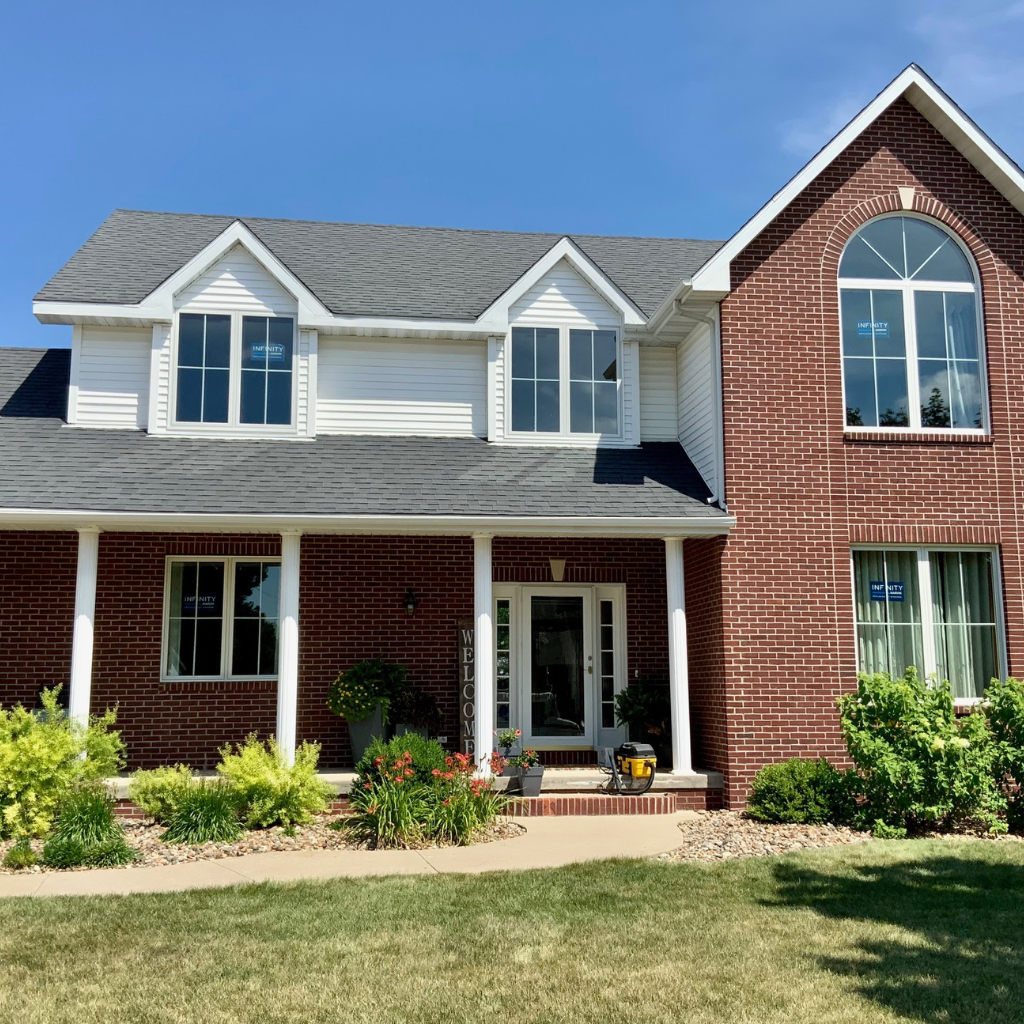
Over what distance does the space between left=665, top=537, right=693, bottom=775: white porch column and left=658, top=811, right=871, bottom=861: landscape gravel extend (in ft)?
3.02

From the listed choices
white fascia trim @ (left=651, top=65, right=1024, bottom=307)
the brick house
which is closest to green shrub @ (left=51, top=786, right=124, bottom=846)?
the brick house

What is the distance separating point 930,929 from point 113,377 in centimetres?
1162

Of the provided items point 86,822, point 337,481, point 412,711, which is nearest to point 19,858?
point 86,822

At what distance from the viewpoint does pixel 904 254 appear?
512 inches

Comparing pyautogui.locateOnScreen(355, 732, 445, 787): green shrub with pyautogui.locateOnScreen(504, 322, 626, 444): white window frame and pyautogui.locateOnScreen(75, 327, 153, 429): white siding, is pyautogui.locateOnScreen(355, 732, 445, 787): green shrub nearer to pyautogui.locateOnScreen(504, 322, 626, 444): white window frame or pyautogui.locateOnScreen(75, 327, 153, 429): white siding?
pyautogui.locateOnScreen(504, 322, 626, 444): white window frame

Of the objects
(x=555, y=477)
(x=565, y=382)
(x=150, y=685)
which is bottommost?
(x=150, y=685)

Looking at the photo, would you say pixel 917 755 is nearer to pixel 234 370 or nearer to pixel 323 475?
pixel 323 475

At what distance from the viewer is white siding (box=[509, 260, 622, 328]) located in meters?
14.4

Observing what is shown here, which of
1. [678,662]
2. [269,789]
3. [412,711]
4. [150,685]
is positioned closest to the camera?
[269,789]

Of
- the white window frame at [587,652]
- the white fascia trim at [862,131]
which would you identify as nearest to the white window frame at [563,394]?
the white fascia trim at [862,131]

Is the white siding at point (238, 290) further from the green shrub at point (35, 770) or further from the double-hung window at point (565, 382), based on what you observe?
the green shrub at point (35, 770)

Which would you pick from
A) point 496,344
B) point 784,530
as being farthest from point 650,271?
point 784,530

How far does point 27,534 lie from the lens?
1346cm

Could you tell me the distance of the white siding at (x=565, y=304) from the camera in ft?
47.4
